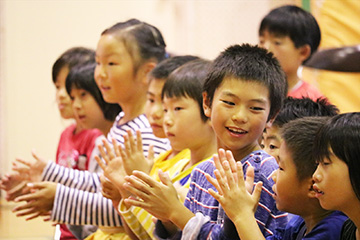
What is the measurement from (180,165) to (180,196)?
0.83 ft

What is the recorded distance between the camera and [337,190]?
4.98 feet

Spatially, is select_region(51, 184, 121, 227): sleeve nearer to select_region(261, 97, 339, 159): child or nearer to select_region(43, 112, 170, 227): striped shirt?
select_region(43, 112, 170, 227): striped shirt

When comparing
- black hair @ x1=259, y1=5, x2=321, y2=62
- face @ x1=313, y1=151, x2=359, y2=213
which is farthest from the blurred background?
face @ x1=313, y1=151, x2=359, y2=213

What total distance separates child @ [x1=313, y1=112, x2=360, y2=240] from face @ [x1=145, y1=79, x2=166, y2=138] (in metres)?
1.03

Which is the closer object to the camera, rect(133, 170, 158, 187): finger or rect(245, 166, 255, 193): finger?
rect(245, 166, 255, 193): finger

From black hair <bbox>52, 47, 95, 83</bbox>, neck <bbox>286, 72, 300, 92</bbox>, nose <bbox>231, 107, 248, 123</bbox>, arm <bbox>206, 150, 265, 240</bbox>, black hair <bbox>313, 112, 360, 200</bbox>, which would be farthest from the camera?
black hair <bbox>52, 47, 95, 83</bbox>

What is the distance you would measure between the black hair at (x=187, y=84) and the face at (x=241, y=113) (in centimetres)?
42

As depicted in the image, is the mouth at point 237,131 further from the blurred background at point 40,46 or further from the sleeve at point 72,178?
the blurred background at point 40,46

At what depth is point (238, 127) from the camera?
1.83m

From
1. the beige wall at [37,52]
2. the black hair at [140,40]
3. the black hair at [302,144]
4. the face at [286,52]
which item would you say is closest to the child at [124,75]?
the black hair at [140,40]

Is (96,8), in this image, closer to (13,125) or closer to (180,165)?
(13,125)

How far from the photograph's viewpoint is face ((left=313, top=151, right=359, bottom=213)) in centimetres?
151

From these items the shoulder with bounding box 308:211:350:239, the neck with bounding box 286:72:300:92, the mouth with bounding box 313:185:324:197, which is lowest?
the shoulder with bounding box 308:211:350:239

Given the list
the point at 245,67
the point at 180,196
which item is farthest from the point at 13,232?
the point at 245,67
